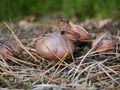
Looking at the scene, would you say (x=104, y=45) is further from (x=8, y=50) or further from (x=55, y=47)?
(x=8, y=50)

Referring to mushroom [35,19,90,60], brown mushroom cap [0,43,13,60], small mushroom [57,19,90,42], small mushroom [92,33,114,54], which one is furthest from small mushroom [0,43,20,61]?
small mushroom [92,33,114,54]

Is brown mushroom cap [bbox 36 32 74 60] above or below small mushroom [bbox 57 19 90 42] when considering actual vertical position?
below

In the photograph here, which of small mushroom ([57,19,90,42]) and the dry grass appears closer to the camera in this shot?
the dry grass

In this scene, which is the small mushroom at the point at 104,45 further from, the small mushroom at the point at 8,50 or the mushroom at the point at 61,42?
the small mushroom at the point at 8,50

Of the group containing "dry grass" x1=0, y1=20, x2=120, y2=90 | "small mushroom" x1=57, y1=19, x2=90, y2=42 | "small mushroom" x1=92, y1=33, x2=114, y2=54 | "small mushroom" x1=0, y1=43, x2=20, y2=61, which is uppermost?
"small mushroom" x1=57, y1=19, x2=90, y2=42

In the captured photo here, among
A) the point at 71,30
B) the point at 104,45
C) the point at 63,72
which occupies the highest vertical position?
the point at 71,30

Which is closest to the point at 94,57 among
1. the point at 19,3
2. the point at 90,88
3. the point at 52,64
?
the point at 52,64

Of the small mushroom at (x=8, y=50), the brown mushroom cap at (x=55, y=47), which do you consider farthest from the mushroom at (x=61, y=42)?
the small mushroom at (x=8, y=50)

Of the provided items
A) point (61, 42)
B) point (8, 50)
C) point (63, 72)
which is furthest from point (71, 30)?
point (8, 50)

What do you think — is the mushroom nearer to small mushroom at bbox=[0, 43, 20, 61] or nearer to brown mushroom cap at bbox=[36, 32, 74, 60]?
brown mushroom cap at bbox=[36, 32, 74, 60]
